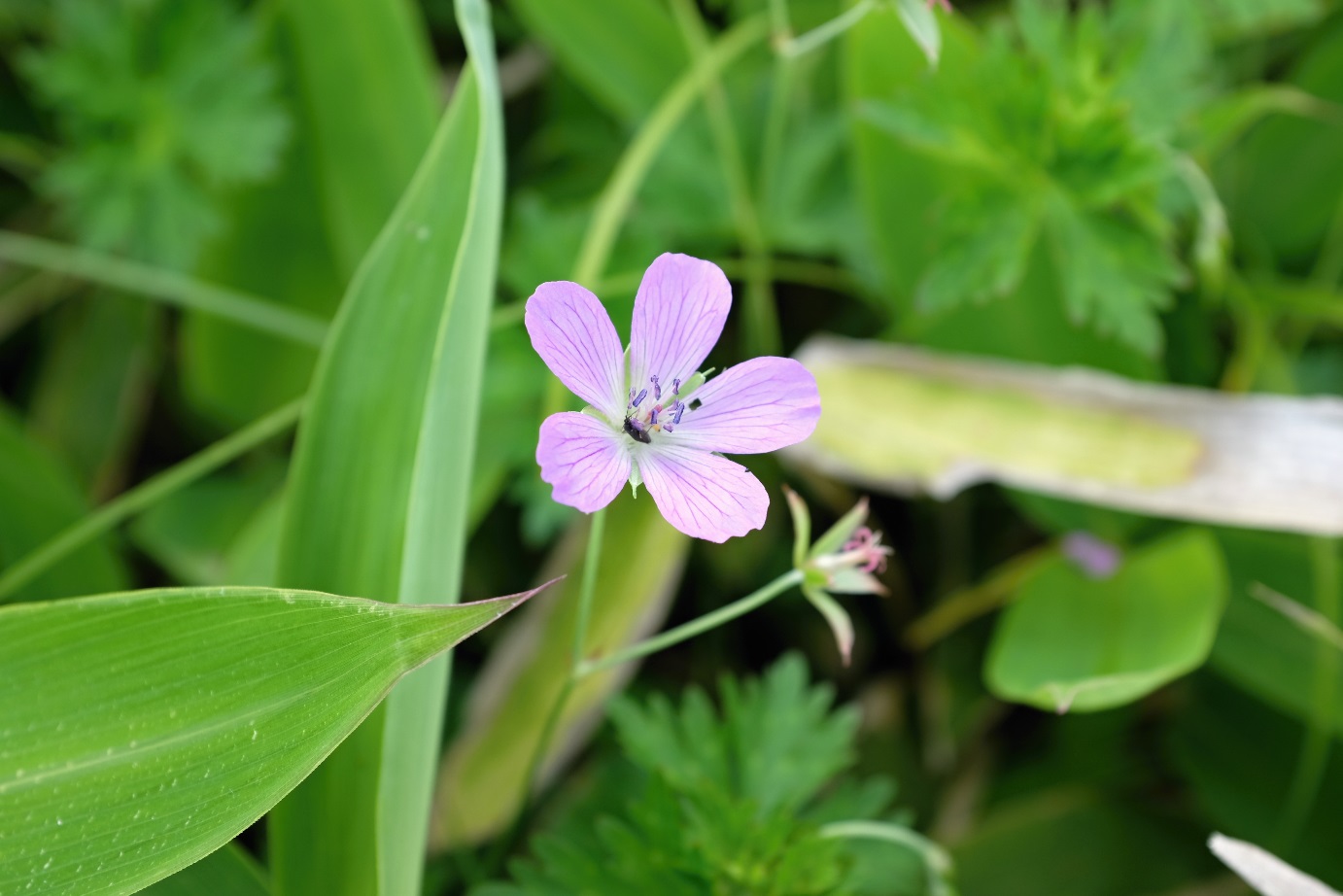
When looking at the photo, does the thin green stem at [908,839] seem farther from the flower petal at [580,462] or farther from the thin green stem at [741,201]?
the thin green stem at [741,201]

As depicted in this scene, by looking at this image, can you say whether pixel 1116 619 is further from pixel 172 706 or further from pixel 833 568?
pixel 172 706

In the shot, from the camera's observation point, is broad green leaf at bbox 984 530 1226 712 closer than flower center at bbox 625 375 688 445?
No

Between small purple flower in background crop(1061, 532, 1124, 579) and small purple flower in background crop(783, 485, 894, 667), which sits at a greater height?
small purple flower in background crop(783, 485, 894, 667)

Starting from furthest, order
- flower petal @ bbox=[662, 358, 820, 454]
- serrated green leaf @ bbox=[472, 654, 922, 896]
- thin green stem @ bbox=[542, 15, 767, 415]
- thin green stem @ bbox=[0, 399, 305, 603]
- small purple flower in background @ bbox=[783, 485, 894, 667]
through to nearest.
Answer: thin green stem @ bbox=[542, 15, 767, 415], thin green stem @ bbox=[0, 399, 305, 603], serrated green leaf @ bbox=[472, 654, 922, 896], small purple flower in background @ bbox=[783, 485, 894, 667], flower petal @ bbox=[662, 358, 820, 454]

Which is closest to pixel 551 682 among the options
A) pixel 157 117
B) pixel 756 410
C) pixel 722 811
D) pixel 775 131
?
pixel 722 811

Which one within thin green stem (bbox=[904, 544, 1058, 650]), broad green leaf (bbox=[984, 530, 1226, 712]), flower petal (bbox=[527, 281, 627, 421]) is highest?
flower petal (bbox=[527, 281, 627, 421])

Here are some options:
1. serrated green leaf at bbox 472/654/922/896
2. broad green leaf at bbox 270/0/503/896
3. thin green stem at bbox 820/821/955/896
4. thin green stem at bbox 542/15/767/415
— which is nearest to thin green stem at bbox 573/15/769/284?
thin green stem at bbox 542/15/767/415

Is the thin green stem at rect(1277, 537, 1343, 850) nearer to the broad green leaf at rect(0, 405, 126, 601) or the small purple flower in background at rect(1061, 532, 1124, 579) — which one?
the small purple flower in background at rect(1061, 532, 1124, 579)
